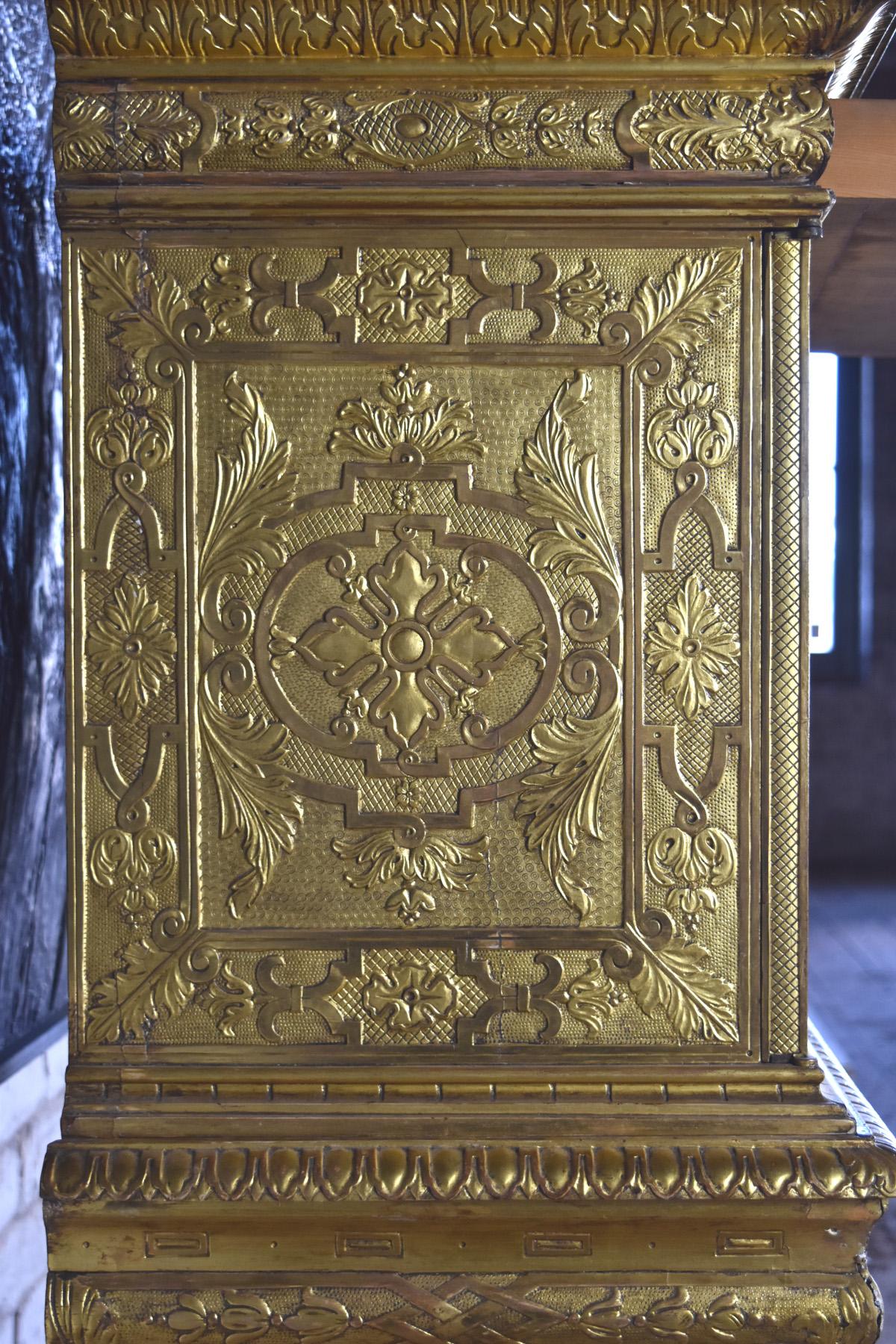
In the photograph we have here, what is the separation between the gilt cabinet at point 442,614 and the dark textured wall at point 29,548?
758 mm

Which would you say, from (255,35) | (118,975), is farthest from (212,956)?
(255,35)

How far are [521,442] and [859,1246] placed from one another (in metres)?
0.88

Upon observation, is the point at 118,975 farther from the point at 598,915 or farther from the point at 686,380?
the point at 686,380

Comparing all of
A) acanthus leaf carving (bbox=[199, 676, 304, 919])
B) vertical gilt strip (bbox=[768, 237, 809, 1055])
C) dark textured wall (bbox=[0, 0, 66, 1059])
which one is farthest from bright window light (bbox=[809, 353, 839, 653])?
acanthus leaf carving (bbox=[199, 676, 304, 919])

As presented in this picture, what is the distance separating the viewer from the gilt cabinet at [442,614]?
1.05 meters

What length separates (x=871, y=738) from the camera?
5.72 meters

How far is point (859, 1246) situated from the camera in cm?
104

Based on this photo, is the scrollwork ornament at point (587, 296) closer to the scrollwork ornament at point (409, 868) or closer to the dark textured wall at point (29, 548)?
the scrollwork ornament at point (409, 868)

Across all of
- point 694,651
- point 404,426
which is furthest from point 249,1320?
point 404,426

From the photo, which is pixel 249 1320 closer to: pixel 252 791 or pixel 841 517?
pixel 252 791

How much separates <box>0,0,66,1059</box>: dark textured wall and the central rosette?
89 centimetres

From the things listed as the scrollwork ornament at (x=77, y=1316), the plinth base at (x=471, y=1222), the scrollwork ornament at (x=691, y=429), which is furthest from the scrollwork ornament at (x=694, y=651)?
the scrollwork ornament at (x=77, y=1316)

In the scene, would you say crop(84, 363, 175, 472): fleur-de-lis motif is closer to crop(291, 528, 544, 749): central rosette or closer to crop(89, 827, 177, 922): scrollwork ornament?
crop(291, 528, 544, 749): central rosette

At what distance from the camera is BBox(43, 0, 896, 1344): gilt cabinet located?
1052mm
